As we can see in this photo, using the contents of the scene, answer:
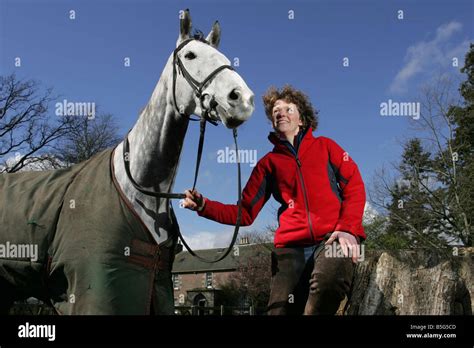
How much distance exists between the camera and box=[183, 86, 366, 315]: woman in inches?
143

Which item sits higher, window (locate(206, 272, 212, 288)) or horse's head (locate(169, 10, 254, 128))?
horse's head (locate(169, 10, 254, 128))

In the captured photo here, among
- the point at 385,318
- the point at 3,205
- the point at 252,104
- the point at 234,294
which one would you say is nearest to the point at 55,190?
the point at 3,205

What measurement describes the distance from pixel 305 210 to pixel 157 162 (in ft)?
4.25

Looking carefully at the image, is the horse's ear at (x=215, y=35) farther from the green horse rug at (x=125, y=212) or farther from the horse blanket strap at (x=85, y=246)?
the horse blanket strap at (x=85, y=246)

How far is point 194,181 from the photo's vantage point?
401 cm

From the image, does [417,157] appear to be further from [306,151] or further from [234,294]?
[234,294]

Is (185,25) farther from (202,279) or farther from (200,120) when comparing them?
(202,279)

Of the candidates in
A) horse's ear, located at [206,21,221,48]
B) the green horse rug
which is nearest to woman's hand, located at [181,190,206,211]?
the green horse rug

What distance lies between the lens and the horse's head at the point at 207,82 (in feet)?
11.6

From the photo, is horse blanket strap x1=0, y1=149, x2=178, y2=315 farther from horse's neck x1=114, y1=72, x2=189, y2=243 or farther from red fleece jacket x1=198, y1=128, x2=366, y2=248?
red fleece jacket x1=198, y1=128, x2=366, y2=248

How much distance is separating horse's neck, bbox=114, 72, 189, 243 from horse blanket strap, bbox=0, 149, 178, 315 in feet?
0.28

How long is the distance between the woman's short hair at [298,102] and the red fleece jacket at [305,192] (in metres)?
0.18

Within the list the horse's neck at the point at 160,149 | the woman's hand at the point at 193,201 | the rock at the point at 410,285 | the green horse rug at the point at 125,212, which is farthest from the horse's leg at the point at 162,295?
the rock at the point at 410,285

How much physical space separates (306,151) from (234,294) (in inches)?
1497
